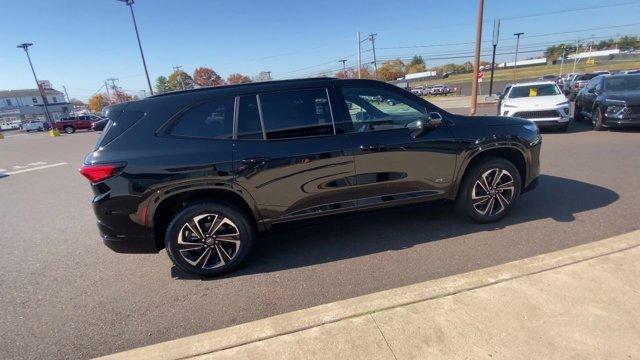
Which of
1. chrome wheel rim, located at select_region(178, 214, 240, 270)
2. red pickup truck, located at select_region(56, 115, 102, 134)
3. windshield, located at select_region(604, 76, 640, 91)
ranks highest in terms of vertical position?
windshield, located at select_region(604, 76, 640, 91)

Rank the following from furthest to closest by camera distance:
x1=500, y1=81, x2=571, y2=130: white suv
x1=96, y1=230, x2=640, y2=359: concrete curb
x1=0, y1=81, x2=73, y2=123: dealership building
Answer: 1. x1=0, y1=81, x2=73, y2=123: dealership building
2. x1=500, y1=81, x2=571, y2=130: white suv
3. x1=96, y1=230, x2=640, y2=359: concrete curb

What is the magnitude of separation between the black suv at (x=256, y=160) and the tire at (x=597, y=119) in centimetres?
801

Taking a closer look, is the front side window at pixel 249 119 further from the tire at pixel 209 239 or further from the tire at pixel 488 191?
the tire at pixel 488 191

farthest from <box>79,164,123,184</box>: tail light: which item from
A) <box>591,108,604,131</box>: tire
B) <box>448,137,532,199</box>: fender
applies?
<box>591,108,604,131</box>: tire

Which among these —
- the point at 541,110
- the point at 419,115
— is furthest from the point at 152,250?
the point at 541,110

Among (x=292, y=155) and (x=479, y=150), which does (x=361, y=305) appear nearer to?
(x=292, y=155)

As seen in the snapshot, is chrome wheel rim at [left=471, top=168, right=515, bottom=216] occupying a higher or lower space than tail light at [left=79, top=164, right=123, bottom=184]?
lower

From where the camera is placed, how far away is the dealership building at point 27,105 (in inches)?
3021

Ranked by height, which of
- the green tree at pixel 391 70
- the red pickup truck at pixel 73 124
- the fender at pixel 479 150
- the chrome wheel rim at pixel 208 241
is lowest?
the red pickup truck at pixel 73 124

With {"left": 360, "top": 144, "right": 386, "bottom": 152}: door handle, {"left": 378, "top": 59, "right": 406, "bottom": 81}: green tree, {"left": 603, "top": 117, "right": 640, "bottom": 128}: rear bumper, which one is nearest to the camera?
{"left": 360, "top": 144, "right": 386, "bottom": 152}: door handle

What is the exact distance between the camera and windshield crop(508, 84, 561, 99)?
10328mm

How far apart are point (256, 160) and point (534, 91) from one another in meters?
10.4

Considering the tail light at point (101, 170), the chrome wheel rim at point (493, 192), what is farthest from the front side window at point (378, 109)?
the tail light at point (101, 170)

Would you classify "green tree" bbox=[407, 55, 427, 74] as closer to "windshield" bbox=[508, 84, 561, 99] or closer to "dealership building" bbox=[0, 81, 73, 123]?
"dealership building" bbox=[0, 81, 73, 123]
